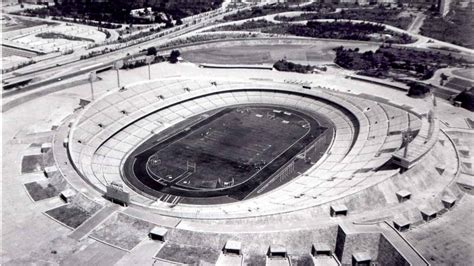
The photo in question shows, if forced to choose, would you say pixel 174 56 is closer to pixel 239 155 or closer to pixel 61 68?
pixel 61 68

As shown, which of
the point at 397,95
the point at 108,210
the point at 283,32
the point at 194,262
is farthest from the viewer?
the point at 283,32

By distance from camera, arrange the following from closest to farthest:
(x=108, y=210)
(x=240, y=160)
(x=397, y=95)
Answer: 1. (x=108, y=210)
2. (x=240, y=160)
3. (x=397, y=95)

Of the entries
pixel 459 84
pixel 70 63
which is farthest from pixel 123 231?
pixel 459 84

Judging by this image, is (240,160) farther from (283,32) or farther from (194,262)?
(283,32)

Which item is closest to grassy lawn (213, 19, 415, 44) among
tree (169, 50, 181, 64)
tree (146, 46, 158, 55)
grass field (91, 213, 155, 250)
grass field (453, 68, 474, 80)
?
grass field (453, 68, 474, 80)

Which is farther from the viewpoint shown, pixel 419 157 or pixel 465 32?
pixel 465 32

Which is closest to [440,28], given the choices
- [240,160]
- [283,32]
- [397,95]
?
[283,32]

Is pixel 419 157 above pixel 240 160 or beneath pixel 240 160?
above

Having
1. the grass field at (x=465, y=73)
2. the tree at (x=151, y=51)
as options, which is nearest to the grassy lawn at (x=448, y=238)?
the grass field at (x=465, y=73)

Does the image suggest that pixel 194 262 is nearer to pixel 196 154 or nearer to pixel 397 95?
pixel 196 154

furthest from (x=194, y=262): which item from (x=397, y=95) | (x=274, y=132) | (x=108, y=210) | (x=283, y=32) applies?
(x=283, y=32)
